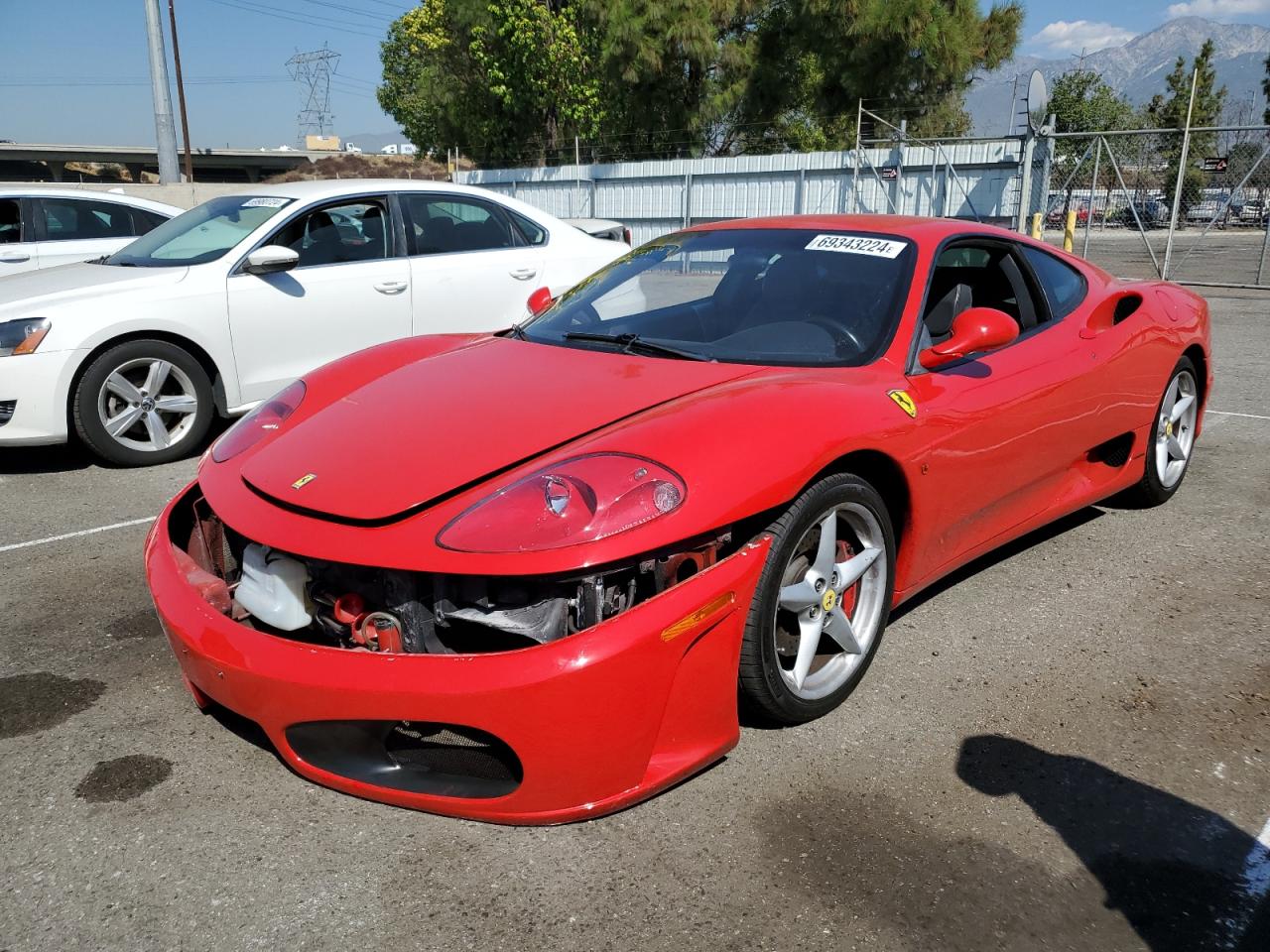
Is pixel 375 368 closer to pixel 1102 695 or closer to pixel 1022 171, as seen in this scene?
pixel 1102 695

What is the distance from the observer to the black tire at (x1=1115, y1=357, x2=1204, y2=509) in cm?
427

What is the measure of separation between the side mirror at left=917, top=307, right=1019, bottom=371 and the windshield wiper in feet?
2.20

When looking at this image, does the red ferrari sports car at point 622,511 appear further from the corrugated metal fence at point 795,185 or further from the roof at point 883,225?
the corrugated metal fence at point 795,185

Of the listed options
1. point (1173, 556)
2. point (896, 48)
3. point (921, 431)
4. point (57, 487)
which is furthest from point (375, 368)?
point (896, 48)

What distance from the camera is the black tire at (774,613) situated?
2395mm

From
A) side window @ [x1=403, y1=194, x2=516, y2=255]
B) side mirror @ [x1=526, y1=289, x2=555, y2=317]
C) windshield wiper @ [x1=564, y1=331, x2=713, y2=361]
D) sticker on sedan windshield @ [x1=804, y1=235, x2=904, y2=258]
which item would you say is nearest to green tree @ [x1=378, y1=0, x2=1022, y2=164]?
side window @ [x1=403, y1=194, x2=516, y2=255]

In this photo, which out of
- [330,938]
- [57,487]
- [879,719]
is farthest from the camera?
[57,487]

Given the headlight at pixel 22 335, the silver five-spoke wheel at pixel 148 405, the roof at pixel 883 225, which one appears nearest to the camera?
the roof at pixel 883 225

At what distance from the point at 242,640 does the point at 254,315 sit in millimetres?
3878

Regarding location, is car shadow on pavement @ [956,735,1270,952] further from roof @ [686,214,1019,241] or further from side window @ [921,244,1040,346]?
roof @ [686,214,1019,241]

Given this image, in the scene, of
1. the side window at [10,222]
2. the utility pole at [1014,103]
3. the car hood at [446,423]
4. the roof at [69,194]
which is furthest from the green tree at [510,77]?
the car hood at [446,423]

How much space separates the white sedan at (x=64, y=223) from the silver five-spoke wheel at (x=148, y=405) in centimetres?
316

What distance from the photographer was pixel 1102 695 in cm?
291

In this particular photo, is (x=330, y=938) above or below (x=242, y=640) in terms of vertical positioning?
below
